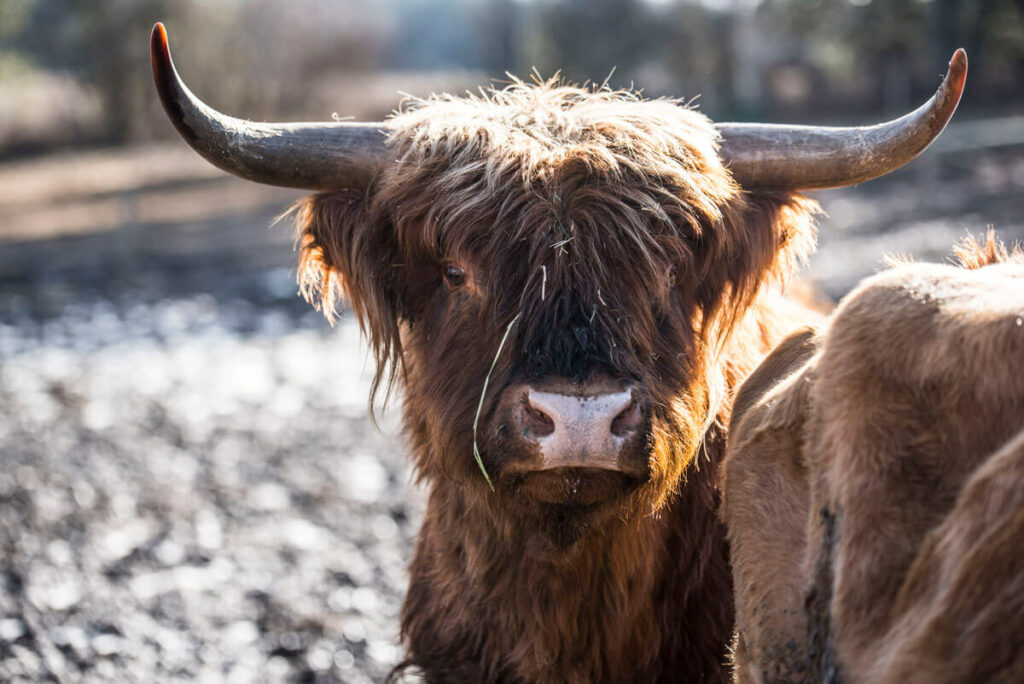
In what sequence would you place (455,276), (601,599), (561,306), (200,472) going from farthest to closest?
(200,472) < (601,599) < (455,276) < (561,306)

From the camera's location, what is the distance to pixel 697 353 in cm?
240

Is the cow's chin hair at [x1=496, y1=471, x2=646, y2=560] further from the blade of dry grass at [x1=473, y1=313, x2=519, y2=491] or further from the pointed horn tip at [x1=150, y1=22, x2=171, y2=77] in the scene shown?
the pointed horn tip at [x1=150, y1=22, x2=171, y2=77]

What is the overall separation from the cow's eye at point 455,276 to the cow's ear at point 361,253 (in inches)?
8.4

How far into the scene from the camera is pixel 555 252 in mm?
2186

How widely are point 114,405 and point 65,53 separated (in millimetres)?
18083

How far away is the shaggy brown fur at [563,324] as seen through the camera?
2180 mm

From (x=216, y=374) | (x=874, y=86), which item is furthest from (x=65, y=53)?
(x=874, y=86)

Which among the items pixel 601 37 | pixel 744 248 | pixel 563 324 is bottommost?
pixel 563 324

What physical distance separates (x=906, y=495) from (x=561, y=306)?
3.16ft

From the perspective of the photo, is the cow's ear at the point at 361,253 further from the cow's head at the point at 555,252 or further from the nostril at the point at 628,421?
the nostril at the point at 628,421

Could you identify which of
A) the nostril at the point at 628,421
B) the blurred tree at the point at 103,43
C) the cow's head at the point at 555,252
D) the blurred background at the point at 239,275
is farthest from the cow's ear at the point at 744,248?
the blurred tree at the point at 103,43

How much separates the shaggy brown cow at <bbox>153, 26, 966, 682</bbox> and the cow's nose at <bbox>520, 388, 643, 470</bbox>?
0.01 metres

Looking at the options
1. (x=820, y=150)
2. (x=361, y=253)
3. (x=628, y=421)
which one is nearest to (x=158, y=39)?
(x=361, y=253)

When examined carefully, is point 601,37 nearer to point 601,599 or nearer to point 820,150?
point 820,150
